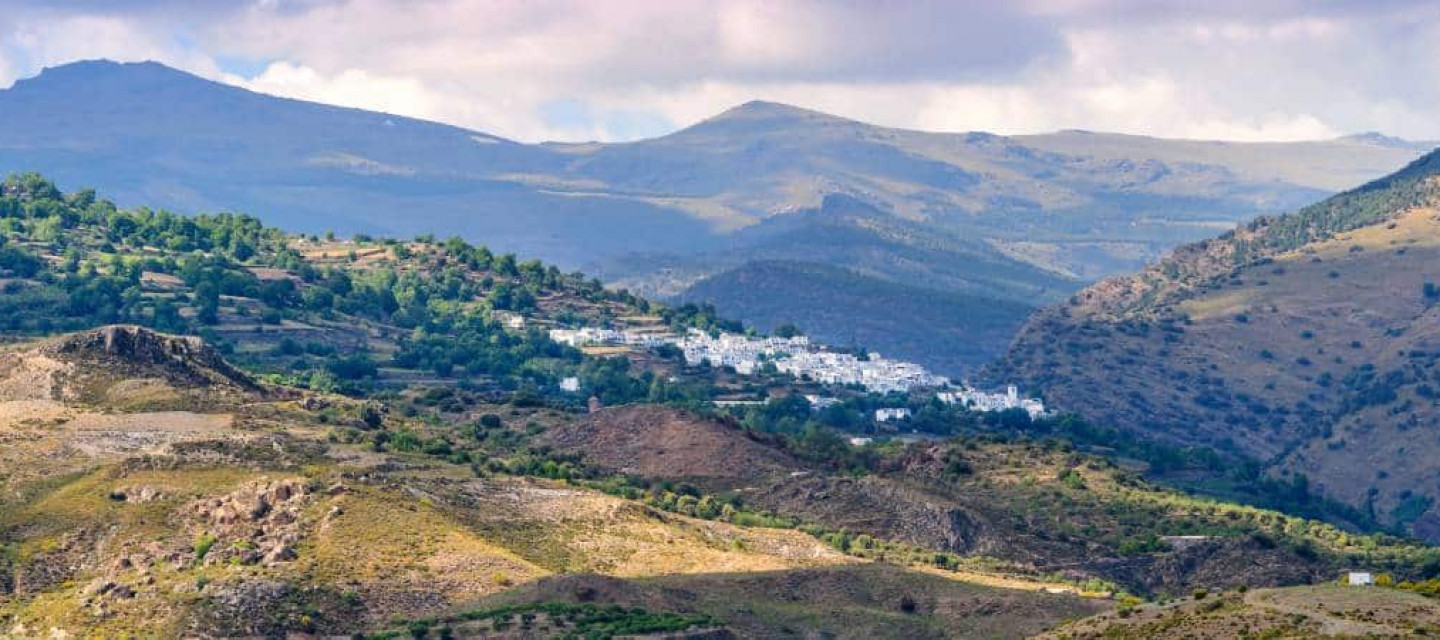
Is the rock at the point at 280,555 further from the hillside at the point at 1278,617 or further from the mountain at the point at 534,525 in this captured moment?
the hillside at the point at 1278,617

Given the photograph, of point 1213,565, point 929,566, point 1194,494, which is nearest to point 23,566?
point 929,566

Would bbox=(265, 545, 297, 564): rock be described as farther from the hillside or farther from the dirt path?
the dirt path

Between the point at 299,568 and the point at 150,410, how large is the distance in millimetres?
27938

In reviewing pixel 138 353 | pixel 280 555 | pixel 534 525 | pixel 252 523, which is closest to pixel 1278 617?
pixel 280 555

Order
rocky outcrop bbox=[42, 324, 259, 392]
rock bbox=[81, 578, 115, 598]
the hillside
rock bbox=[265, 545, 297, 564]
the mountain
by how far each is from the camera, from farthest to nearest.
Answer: rocky outcrop bbox=[42, 324, 259, 392] → rock bbox=[265, 545, 297, 564] → the mountain → rock bbox=[81, 578, 115, 598] → the hillside

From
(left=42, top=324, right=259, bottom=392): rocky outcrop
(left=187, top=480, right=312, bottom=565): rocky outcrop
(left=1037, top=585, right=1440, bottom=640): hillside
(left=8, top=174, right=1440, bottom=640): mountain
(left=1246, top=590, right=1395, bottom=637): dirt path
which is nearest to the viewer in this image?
(left=1246, top=590, right=1395, bottom=637): dirt path

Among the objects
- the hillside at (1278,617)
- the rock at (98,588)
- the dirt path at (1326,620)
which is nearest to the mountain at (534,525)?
the rock at (98,588)

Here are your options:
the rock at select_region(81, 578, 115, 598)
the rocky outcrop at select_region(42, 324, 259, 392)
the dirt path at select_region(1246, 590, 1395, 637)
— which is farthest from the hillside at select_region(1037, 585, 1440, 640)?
the rocky outcrop at select_region(42, 324, 259, 392)

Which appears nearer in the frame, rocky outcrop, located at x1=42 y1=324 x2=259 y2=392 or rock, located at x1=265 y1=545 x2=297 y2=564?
rock, located at x1=265 y1=545 x2=297 y2=564

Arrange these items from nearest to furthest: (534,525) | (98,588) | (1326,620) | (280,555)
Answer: (1326,620), (98,588), (280,555), (534,525)

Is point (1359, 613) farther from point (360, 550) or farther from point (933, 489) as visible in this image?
point (933, 489)

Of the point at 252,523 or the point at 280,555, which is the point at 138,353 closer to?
the point at 252,523

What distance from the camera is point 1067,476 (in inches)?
6511

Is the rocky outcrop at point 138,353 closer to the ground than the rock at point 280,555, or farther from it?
farther from it
